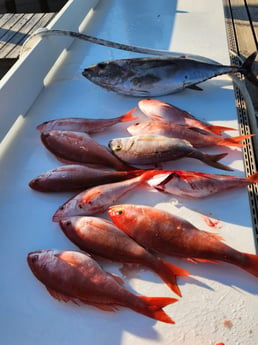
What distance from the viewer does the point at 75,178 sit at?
1634 millimetres

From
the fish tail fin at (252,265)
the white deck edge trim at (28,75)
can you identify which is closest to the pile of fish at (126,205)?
the fish tail fin at (252,265)

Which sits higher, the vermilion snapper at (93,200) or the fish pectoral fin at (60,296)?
the vermilion snapper at (93,200)

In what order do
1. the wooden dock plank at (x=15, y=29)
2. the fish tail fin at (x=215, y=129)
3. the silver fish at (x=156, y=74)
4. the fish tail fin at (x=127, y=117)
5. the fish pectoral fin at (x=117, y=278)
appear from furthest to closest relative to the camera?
1. the wooden dock plank at (x=15, y=29)
2. the silver fish at (x=156, y=74)
3. the fish tail fin at (x=127, y=117)
4. the fish tail fin at (x=215, y=129)
5. the fish pectoral fin at (x=117, y=278)

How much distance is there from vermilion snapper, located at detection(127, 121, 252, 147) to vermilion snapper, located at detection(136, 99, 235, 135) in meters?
0.08

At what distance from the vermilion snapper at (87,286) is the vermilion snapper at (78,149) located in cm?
54

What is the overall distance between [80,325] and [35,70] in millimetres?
1641

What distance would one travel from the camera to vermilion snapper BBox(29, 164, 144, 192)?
1.64m

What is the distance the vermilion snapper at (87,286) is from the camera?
3.99ft

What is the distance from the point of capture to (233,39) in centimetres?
330

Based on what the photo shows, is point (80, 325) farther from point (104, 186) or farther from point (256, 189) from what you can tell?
point (256, 189)

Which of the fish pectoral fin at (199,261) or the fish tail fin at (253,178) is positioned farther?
the fish tail fin at (253,178)

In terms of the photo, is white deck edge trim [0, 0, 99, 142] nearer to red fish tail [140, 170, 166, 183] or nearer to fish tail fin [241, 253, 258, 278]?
red fish tail [140, 170, 166, 183]

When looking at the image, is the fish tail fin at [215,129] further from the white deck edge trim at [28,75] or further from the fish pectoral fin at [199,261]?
the white deck edge trim at [28,75]

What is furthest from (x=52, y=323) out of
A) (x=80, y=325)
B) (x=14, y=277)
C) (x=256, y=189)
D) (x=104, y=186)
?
(x=256, y=189)
